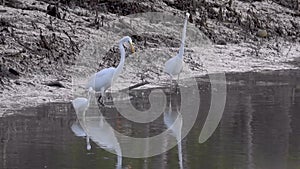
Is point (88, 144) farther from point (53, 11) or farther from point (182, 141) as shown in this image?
point (53, 11)

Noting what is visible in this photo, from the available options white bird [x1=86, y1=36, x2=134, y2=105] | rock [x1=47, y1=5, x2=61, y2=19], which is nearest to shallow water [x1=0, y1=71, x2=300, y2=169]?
white bird [x1=86, y1=36, x2=134, y2=105]

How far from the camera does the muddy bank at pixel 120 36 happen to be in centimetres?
1288

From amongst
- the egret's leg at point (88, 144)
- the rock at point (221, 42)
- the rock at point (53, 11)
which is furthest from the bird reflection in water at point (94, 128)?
the rock at point (221, 42)

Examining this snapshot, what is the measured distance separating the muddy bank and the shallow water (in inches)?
37.2

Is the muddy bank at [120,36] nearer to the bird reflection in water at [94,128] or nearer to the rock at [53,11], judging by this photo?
the rock at [53,11]

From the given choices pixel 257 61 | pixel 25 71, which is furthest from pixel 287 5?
pixel 25 71

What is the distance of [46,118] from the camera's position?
10375 mm

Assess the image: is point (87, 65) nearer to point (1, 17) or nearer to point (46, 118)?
point (1, 17)

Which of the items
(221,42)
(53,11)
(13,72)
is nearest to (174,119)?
(13,72)

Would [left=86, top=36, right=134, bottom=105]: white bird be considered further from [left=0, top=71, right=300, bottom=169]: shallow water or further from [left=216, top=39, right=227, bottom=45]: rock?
[left=216, top=39, right=227, bottom=45]: rock

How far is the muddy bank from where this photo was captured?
42.2 feet

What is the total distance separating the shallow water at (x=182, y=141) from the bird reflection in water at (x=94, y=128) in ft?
0.16

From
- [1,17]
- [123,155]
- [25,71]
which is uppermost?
[1,17]

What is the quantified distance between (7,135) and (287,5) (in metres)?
15.4
